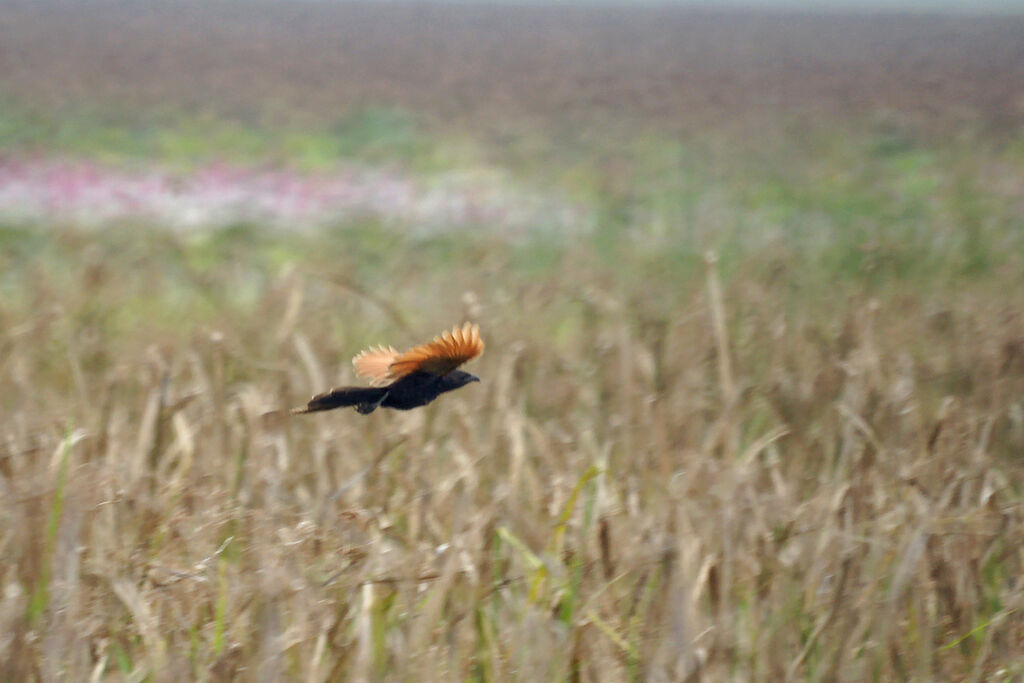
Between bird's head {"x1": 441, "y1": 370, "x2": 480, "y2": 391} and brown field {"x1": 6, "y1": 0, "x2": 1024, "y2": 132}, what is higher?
brown field {"x1": 6, "y1": 0, "x2": 1024, "y2": 132}

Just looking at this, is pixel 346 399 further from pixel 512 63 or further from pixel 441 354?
pixel 512 63

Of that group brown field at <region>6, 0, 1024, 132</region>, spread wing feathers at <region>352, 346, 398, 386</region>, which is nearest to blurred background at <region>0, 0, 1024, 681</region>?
spread wing feathers at <region>352, 346, 398, 386</region>

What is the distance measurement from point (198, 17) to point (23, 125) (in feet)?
8.17

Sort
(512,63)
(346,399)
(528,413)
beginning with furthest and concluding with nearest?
(512,63)
(528,413)
(346,399)

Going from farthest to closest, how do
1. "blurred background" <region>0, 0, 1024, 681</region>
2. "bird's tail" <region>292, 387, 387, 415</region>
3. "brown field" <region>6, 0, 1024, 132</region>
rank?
"brown field" <region>6, 0, 1024, 132</region> → "blurred background" <region>0, 0, 1024, 681</region> → "bird's tail" <region>292, 387, 387, 415</region>

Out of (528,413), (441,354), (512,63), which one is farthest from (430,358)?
(512,63)

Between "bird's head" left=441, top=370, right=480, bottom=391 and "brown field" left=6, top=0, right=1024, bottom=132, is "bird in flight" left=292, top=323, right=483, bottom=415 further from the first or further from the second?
"brown field" left=6, top=0, right=1024, bottom=132

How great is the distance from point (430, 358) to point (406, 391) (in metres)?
0.02

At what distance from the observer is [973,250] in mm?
2793

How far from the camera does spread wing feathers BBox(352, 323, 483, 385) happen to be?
0.42 meters

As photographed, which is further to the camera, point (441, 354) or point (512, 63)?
point (512, 63)

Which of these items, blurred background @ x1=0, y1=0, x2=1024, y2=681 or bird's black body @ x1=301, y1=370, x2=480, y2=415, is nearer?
bird's black body @ x1=301, y1=370, x2=480, y2=415

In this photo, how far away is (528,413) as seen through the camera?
5.23ft

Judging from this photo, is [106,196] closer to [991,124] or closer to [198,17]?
[991,124]
